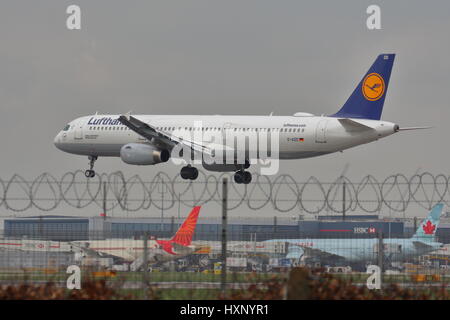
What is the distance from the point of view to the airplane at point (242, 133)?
Answer: 5903cm

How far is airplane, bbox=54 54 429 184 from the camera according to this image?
59.0 meters

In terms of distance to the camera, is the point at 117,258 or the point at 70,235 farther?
the point at 117,258

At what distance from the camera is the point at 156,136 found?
6134 cm

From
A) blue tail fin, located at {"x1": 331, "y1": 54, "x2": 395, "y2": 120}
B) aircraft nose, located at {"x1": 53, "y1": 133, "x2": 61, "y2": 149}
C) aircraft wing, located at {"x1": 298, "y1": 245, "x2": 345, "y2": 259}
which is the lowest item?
aircraft wing, located at {"x1": 298, "y1": 245, "x2": 345, "y2": 259}

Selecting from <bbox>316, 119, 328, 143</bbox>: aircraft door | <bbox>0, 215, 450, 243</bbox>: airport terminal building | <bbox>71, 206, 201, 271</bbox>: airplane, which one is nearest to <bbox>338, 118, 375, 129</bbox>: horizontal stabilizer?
<bbox>316, 119, 328, 143</bbox>: aircraft door

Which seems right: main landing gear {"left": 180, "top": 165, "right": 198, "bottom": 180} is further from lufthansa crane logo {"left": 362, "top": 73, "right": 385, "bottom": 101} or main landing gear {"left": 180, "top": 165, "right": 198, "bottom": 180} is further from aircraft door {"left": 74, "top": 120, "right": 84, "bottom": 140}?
lufthansa crane logo {"left": 362, "top": 73, "right": 385, "bottom": 101}

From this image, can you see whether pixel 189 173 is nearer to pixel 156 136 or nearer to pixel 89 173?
pixel 156 136

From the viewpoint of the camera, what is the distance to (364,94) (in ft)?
200

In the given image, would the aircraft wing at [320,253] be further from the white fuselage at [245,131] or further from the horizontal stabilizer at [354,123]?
the white fuselage at [245,131]

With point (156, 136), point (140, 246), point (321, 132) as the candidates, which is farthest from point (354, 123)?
point (140, 246)

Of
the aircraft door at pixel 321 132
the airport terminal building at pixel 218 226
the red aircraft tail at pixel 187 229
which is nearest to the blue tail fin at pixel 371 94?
the aircraft door at pixel 321 132

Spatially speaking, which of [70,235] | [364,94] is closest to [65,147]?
[364,94]
